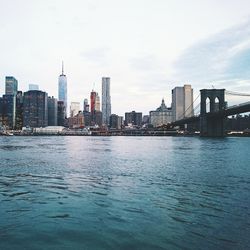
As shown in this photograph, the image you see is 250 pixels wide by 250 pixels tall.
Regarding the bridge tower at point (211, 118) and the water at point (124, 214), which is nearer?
the water at point (124, 214)

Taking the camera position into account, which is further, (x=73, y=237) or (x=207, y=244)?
(x=73, y=237)

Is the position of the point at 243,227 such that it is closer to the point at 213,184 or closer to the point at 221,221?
the point at 221,221

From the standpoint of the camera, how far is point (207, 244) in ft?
34.6

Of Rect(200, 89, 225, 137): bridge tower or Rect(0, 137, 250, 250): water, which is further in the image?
Rect(200, 89, 225, 137): bridge tower

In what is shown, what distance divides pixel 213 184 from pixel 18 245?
15242 mm

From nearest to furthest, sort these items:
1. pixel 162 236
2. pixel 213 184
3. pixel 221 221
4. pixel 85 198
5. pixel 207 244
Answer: pixel 207 244 → pixel 162 236 → pixel 221 221 → pixel 85 198 → pixel 213 184

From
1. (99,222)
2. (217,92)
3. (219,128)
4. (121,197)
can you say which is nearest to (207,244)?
(99,222)

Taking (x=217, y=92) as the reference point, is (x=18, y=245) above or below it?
below

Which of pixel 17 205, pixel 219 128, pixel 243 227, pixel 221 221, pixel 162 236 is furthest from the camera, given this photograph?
pixel 219 128

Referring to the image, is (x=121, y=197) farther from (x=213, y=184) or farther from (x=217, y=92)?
(x=217, y=92)

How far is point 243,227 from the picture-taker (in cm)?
1225

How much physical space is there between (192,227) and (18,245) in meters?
6.47

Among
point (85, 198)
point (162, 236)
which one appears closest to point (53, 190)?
point (85, 198)

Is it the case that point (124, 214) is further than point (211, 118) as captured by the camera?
No
